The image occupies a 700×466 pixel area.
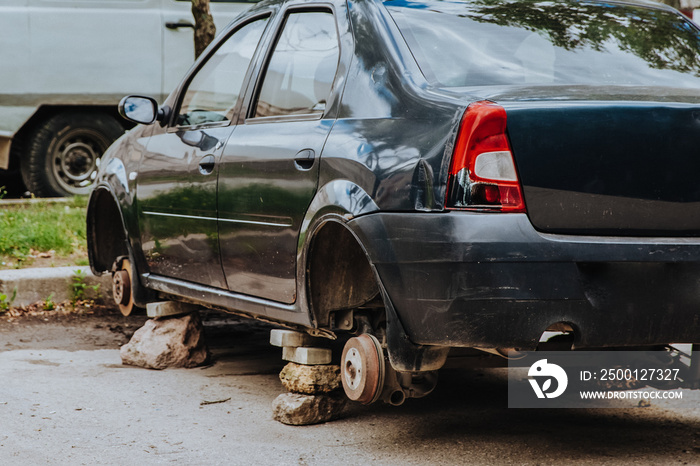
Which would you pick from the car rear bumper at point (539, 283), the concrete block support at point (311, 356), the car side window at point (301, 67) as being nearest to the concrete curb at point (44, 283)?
the car side window at point (301, 67)

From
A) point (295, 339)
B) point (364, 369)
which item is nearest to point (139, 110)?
point (295, 339)

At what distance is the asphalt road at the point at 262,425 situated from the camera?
3734 mm

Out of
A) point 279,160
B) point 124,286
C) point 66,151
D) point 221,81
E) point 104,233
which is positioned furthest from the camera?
point 66,151

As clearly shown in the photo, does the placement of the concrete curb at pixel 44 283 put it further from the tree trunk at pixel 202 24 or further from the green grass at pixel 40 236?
the tree trunk at pixel 202 24

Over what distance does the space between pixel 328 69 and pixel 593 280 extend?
1491mm

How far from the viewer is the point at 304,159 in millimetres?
3902

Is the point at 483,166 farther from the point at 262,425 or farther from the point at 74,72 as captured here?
the point at 74,72

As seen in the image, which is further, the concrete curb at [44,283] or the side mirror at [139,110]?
the concrete curb at [44,283]

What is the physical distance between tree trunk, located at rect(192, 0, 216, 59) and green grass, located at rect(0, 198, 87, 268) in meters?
1.76

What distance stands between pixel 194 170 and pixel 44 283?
2.42 meters

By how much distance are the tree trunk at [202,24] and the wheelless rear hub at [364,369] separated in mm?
4738

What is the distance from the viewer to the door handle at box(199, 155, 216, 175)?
4551 mm

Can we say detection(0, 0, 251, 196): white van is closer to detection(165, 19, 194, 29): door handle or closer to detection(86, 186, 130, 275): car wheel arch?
detection(165, 19, 194, 29): door handle

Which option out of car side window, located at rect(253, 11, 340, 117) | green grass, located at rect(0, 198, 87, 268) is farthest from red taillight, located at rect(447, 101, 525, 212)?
green grass, located at rect(0, 198, 87, 268)
